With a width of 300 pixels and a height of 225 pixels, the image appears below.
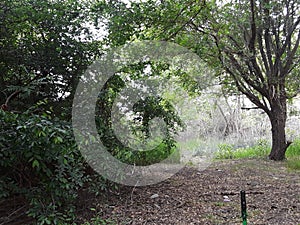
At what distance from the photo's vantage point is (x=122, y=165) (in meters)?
2.56

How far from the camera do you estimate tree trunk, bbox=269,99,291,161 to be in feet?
16.7

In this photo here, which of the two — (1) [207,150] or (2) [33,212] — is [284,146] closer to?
(1) [207,150]

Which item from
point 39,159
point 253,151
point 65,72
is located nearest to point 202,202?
point 39,159

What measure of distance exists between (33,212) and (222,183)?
87.0 inches

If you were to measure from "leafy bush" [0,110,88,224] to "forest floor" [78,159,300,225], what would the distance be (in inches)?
14.9

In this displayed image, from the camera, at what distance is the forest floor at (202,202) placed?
232 cm

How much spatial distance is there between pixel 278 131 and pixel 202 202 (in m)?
2.98

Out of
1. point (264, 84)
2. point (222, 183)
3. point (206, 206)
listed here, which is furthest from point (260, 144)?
point (206, 206)

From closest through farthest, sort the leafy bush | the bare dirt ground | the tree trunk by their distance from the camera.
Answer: the leafy bush, the bare dirt ground, the tree trunk

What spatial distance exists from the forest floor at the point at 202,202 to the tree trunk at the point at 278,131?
4.41ft

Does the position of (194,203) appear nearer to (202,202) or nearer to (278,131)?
(202,202)

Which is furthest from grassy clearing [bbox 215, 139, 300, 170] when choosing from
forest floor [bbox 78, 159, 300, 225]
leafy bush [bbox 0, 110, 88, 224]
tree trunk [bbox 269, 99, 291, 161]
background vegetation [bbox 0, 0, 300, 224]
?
leafy bush [bbox 0, 110, 88, 224]

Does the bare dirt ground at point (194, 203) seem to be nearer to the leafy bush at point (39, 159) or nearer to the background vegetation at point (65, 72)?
the background vegetation at point (65, 72)

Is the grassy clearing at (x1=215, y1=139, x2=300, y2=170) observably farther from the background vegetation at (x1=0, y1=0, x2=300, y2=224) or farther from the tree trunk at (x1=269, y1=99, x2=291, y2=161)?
the background vegetation at (x1=0, y1=0, x2=300, y2=224)
